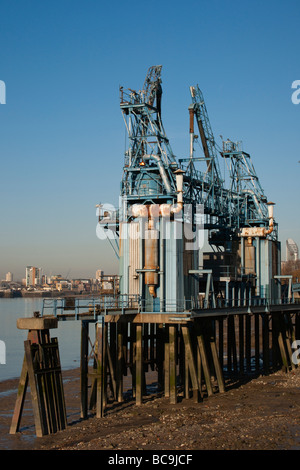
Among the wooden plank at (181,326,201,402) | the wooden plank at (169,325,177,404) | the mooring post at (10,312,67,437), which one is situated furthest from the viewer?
the wooden plank at (181,326,201,402)

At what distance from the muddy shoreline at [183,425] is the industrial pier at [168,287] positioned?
99cm

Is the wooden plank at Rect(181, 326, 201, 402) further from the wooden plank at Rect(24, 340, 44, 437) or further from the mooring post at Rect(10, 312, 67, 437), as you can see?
the wooden plank at Rect(24, 340, 44, 437)

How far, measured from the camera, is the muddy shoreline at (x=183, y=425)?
2598 centimetres

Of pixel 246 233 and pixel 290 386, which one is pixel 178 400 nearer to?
pixel 290 386

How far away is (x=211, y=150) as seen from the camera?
57344mm

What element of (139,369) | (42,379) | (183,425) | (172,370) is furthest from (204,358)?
(42,379)

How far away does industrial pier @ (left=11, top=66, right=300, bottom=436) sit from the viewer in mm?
32969

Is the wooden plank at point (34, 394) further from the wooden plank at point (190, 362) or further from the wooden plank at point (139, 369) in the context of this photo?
the wooden plank at point (190, 362)

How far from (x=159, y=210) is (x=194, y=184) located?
38.2ft

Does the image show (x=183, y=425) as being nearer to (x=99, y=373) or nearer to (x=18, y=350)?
(x=99, y=373)

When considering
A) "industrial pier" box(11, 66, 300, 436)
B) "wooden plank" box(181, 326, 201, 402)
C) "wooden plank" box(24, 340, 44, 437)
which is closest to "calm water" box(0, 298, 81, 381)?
"industrial pier" box(11, 66, 300, 436)

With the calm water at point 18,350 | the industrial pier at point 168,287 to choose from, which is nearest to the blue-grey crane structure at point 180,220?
the industrial pier at point 168,287

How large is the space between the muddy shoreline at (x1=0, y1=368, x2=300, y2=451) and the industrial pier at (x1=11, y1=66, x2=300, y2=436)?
99 centimetres

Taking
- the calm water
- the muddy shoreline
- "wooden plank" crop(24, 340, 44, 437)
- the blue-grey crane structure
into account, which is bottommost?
the calm water
